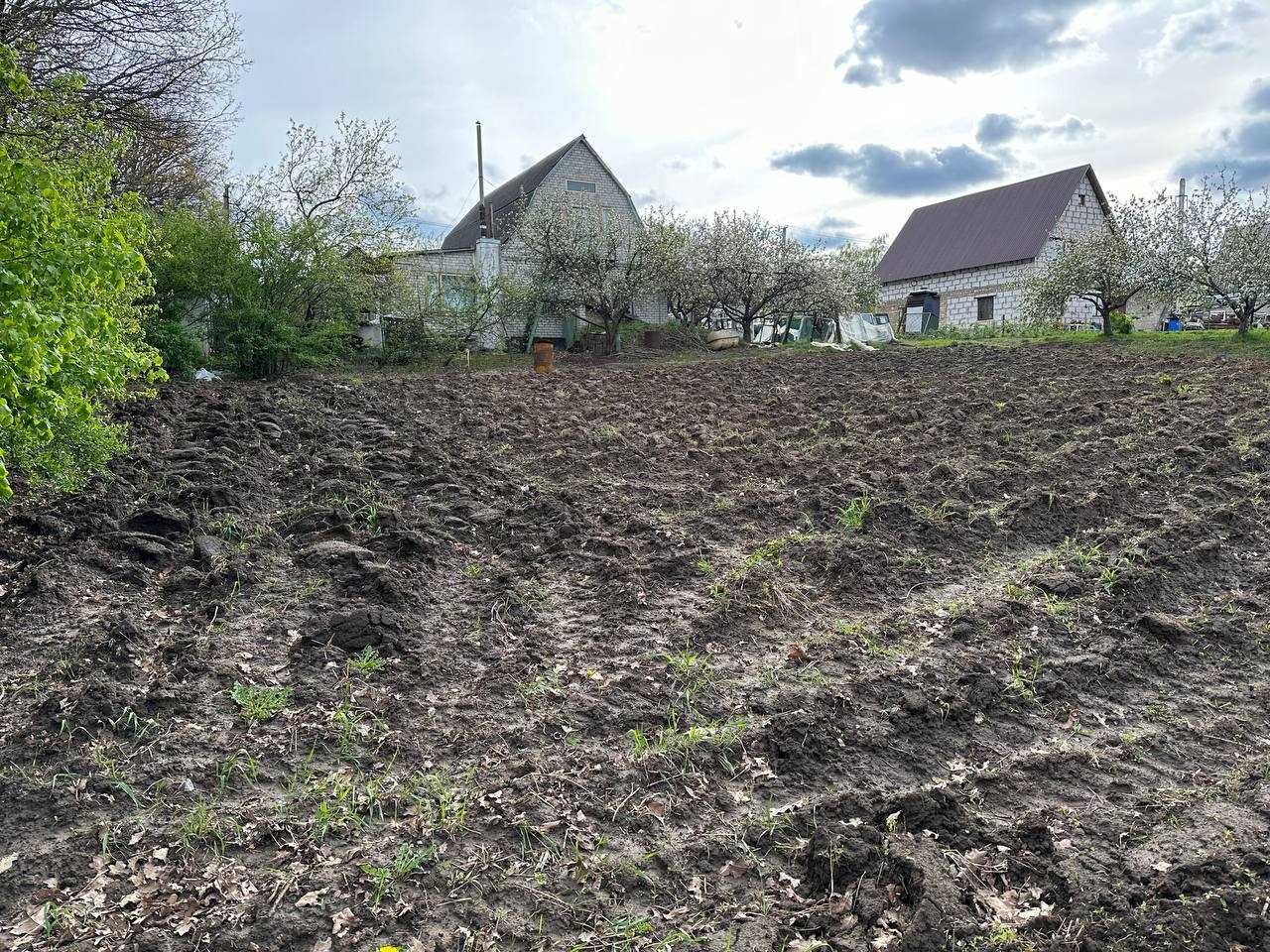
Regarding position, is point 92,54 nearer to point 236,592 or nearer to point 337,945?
point 236,592

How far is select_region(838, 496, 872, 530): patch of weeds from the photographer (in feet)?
21.0

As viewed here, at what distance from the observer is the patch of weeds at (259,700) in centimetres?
379

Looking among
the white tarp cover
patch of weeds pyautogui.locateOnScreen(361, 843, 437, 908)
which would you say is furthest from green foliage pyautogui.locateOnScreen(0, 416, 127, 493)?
the white tarp cover

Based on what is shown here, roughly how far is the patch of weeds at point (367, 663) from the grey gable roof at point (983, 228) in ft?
122

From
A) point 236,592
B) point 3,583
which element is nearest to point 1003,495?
point 236,592

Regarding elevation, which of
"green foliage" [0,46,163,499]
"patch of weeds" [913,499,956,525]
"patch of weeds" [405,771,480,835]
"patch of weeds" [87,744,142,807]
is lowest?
"patch of weeds" [405,771,480,835]

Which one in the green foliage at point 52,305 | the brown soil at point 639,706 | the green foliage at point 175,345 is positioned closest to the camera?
the brown soil at point 639,706

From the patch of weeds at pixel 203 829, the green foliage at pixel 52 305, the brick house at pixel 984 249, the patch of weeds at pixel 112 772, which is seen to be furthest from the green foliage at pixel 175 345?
the brick house at pixel 984 249

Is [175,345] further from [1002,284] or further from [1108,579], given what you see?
[1002,284]

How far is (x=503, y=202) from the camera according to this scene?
33.8 meters

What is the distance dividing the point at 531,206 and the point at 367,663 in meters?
26.6

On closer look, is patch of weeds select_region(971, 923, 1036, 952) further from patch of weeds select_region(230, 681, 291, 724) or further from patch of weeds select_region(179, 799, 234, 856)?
patch of weeds select_region(230, 681, 291, 724)

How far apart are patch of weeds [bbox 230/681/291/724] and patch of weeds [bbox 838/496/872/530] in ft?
13.3

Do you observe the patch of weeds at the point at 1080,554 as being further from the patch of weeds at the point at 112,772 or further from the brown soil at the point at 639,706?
the patch of weeds at the point at 112,772
